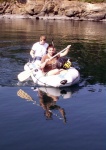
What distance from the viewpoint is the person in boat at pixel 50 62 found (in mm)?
16078

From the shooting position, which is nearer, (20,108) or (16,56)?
(20,108)

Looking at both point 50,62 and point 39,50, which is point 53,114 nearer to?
point 50,62

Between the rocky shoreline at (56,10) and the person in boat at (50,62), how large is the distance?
5232 centimetres

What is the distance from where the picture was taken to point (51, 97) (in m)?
15.0

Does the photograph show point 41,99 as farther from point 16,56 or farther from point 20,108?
point 16,56

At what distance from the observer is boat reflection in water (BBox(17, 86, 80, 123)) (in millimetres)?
12834

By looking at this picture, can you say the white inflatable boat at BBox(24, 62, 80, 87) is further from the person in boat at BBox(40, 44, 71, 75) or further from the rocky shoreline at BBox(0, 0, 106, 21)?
the rocky shoreline at BBox(0, 0, 106, 21)

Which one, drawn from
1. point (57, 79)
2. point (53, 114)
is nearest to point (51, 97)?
point (57, 79)

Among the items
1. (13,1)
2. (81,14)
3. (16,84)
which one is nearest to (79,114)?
(16,84)

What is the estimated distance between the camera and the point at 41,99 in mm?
14711

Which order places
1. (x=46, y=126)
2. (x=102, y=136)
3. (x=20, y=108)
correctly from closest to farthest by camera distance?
(x=102, y=136)
(x=46, y=126)
(x=20, y=108)

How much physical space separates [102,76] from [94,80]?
3.62 feet

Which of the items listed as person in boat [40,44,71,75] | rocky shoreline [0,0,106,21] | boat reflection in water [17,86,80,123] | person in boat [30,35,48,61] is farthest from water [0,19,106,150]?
rocky shoreline [0,0,106,21]

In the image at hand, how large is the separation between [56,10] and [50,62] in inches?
2242
